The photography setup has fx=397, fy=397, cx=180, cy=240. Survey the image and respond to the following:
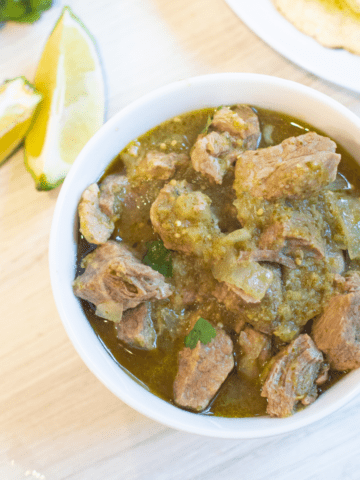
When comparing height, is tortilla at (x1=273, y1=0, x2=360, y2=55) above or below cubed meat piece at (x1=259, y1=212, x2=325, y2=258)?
above

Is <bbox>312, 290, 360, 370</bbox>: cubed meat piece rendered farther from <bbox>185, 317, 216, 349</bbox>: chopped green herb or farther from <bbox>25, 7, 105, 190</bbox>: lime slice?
<bbox>25, 7, 105, 190</bbox>: lime slice

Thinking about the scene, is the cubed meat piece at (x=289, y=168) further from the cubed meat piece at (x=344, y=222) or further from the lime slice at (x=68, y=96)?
the lime slice at (x=68, y=96)

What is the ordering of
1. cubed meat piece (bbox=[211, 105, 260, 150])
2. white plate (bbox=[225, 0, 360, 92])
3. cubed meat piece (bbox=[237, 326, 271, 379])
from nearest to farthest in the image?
cubed meat piece (bbox=[237, 326, 271, 379])
cubed meat piece (bbox=[211, 105, 260, 150])
white plate (bbox=[225, 0, 360, 92])

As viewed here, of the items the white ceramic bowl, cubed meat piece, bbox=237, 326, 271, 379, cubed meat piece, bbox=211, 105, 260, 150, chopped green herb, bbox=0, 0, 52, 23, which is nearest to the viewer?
the white ceramic bowl

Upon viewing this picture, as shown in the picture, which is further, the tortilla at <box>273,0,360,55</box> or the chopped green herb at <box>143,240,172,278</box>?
the tortilla at <box>273,0,360,55</box>

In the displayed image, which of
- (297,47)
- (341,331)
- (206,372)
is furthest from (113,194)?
(297,47)

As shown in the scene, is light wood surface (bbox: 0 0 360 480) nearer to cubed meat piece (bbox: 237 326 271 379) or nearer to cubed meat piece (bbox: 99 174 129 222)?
cubed meat piece (bbox: 99 174 129 222)

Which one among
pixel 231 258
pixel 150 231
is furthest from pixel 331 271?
pixel 150 231

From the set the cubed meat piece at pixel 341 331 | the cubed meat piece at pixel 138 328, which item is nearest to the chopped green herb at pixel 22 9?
the cubed meat piece at pixel 138 328

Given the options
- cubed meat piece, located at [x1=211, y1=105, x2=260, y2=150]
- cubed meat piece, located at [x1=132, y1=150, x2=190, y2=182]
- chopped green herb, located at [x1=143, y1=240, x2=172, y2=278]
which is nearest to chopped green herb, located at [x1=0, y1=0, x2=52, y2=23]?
cubed meat piece, located at [x1=132, y1=150, x2=190, y2=182]

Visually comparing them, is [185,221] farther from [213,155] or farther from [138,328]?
[138,328]
